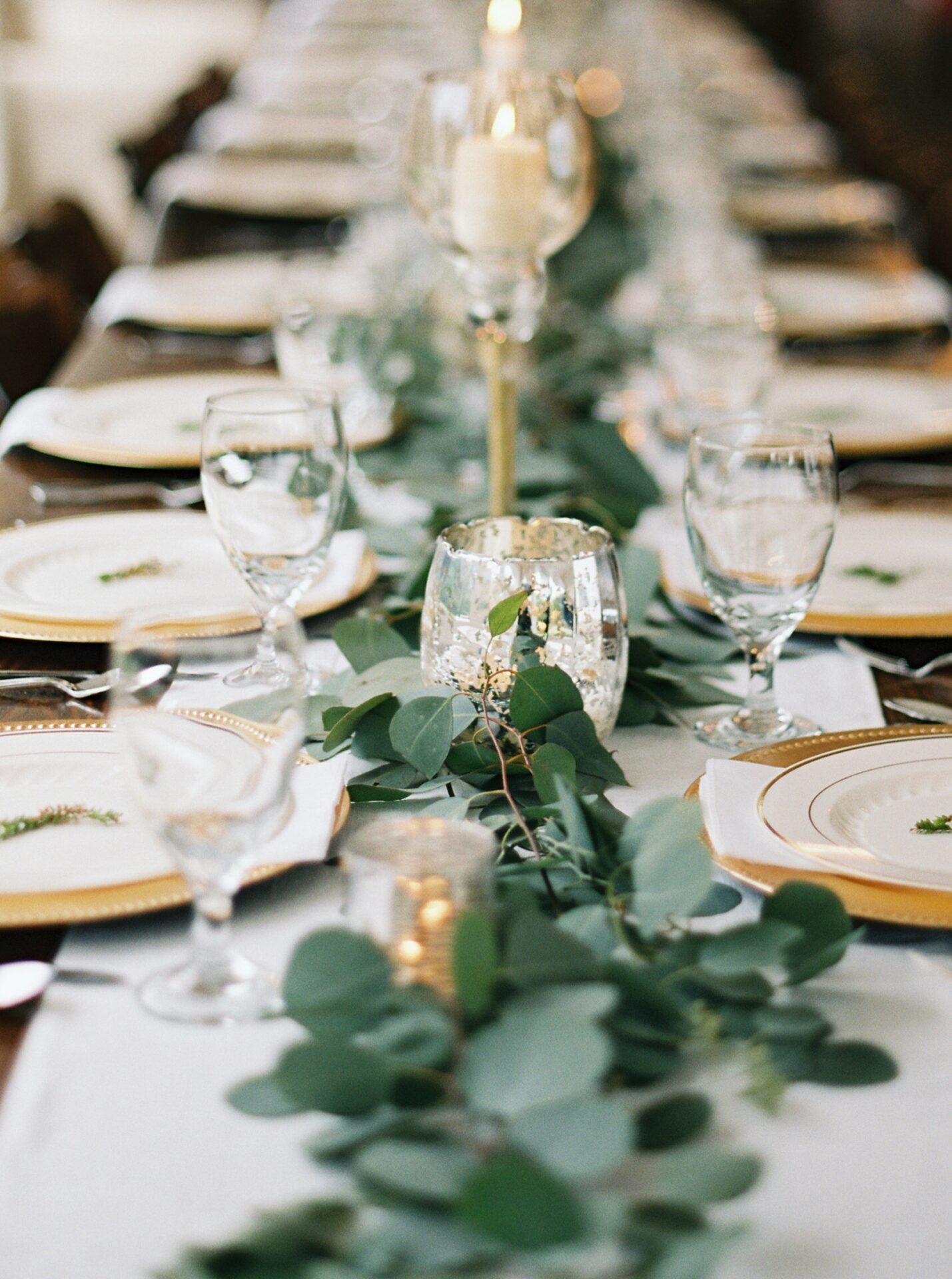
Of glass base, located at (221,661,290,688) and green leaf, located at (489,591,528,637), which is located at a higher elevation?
glass base, located at (221,661,290,688)

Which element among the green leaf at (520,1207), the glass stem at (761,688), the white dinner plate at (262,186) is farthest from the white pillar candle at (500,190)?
the white dinner plate at (262,186)

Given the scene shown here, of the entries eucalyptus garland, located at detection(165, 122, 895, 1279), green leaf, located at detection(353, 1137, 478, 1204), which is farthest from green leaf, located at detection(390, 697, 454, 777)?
green leaf, located at detection(353, 1137, 478, 1204)

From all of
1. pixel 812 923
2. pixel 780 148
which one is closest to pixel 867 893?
pixel 812 923

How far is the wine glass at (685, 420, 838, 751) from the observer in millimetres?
1043

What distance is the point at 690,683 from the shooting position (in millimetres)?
1118

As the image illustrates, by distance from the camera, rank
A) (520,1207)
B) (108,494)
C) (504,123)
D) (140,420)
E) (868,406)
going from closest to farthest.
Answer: (520,1207) → (504,123) → (108,494) → (140,420) → (868,406)

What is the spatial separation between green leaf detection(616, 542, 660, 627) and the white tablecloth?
17.2 inches

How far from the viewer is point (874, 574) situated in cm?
138

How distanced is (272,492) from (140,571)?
0.94ft

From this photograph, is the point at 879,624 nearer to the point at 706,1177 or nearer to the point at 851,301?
the point at 706,1177

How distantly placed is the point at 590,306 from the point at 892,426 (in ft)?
1.90

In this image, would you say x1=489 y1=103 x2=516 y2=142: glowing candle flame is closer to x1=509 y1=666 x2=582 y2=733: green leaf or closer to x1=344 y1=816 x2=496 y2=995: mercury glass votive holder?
x1=509 y1=666 x2=582 y2=733: green leaf

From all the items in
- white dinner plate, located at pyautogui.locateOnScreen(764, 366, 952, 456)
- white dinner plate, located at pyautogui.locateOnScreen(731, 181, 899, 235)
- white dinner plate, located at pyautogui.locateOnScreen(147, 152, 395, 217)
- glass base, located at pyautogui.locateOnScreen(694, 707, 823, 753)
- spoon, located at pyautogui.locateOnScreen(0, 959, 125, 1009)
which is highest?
white dinner plate, located at pyautogui.locateOnScreen(147, 152, 395, 217)

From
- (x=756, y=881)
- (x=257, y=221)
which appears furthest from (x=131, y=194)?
(x=756, y=881)
